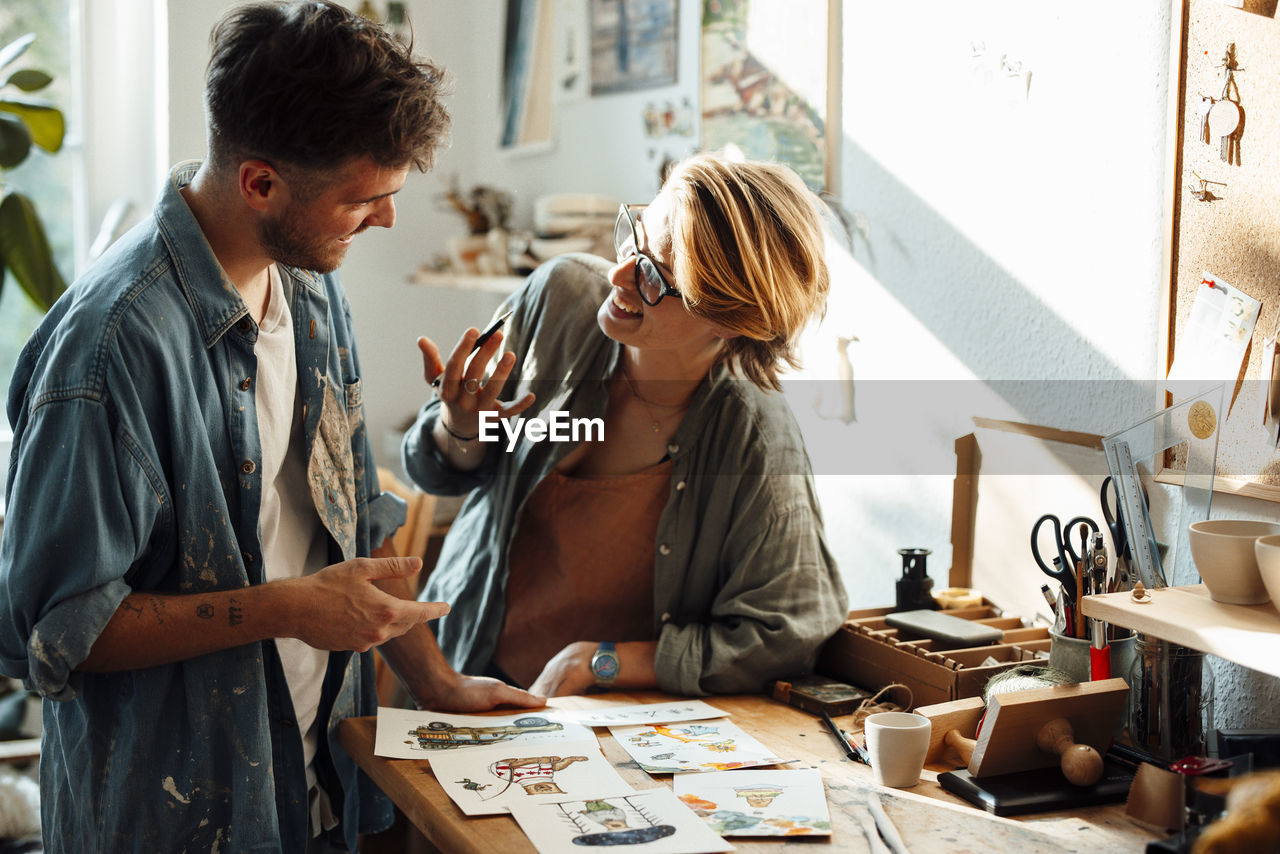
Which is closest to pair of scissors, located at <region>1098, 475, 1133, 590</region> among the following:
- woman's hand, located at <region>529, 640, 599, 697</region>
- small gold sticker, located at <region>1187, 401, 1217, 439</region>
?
small gold sticker, located at <region>1187, 401, 1217, 439</region>

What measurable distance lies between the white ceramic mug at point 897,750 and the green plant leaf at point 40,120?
2.15 meters

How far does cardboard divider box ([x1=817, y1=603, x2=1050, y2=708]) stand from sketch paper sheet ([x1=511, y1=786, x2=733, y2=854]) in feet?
1.50

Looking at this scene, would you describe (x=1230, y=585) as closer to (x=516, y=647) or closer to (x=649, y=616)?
(x=649, y=616)

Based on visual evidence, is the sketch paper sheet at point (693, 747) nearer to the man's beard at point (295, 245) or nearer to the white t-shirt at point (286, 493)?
the white t-shirt at point (286, 493)

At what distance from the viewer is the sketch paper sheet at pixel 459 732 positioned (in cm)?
140

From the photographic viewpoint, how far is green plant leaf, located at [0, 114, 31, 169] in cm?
233

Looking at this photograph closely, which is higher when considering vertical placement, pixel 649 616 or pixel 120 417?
pixel 120 417

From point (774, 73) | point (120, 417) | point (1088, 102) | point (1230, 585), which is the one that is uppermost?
point (774, 73)

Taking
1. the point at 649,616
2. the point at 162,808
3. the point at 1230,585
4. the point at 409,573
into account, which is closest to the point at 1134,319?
the point at 1230,585

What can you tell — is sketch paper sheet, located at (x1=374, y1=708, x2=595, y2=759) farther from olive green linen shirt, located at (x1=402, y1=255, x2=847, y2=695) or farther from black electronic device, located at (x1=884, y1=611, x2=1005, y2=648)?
black electronic device, located at (x1=884, y1=611, x2=1005, y2=648)

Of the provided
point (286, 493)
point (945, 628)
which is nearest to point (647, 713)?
point (945, 628)

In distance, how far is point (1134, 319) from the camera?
1515 mm

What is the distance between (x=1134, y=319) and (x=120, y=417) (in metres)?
1.31

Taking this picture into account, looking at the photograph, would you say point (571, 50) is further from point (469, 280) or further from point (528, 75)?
point (469, 280)
